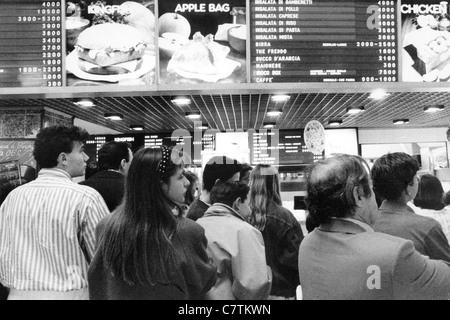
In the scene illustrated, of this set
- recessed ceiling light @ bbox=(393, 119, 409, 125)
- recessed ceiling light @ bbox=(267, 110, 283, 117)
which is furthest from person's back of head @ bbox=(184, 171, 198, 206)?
recessed ceiling light @ bbox=(393, 119, 409, 125)

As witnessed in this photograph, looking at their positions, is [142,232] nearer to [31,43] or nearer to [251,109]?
[31,43]

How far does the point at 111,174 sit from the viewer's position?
2.17 metres

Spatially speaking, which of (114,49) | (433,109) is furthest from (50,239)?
(433,109)

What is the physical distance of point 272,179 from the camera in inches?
96.9

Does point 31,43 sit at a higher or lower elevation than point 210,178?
higher

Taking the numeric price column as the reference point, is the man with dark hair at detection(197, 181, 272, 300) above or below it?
below

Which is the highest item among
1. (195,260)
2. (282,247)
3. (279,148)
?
(279,148)

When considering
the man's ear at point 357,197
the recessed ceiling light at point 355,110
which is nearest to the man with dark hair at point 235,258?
the man's ear at point 357,197

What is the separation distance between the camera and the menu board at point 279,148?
2.73 m

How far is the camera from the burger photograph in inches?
96.7

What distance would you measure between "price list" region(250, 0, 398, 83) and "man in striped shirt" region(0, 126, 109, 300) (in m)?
1.23

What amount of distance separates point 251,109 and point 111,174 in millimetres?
1516

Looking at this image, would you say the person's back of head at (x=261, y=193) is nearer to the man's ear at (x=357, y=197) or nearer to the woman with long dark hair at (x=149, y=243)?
the woman with long dark hair at (x=149, y=243)

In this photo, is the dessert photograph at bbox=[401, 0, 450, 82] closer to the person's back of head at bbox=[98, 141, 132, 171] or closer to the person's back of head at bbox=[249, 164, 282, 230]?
the person's back of head at bbox=[249, 164, 282, 230]
